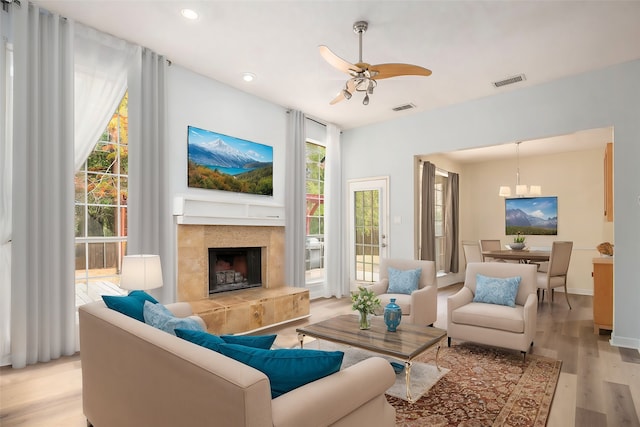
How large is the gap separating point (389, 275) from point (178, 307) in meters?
2.69

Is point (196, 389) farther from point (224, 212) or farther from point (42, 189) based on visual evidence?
point (224, 212)

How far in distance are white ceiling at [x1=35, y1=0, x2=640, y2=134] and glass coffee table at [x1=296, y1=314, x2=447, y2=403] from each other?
2.69 metres

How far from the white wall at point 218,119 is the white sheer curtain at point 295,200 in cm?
11

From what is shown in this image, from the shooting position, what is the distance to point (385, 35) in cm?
356

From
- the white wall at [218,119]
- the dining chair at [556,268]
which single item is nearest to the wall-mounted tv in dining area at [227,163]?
the white wall at [218,119]

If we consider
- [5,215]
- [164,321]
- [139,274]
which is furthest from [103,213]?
[164,321]

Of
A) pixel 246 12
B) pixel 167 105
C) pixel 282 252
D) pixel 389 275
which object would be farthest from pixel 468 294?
pixel 167 105

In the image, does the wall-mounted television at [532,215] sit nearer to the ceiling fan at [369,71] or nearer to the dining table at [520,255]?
the dining table at [520,255]

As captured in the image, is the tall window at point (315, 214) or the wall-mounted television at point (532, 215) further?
the wall-mounted television at point (532, 215)

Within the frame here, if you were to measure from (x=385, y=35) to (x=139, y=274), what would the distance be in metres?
3.05

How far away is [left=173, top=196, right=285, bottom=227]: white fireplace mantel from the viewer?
4.27 m

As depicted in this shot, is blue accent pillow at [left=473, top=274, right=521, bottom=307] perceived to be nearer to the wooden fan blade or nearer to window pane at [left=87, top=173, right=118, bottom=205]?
the wooden fan blade

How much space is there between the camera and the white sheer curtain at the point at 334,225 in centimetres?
647

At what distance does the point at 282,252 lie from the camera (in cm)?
549
